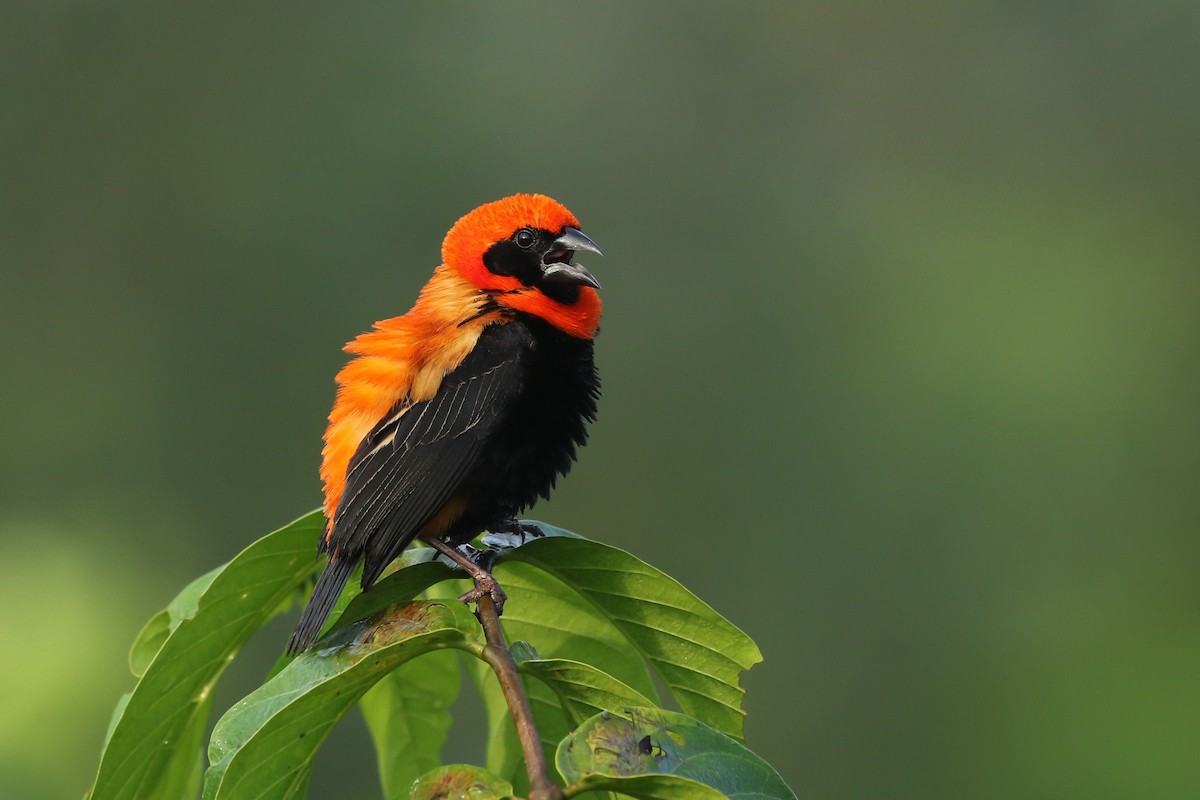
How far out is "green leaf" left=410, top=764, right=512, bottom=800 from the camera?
117cm

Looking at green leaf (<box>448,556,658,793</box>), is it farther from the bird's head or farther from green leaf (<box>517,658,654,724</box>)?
the bird's head

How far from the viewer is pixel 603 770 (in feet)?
3.75

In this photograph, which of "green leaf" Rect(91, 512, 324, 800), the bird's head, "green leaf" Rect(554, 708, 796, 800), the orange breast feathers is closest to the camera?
"green leaf" Rect(554, 708, 796, 800)

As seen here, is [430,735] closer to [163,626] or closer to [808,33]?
[163,626]

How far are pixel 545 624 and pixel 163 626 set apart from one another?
625 millimetres

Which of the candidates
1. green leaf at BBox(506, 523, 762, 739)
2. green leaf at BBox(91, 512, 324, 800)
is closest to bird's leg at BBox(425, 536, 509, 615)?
green leaf at BBox(506, 523, 762, 739)

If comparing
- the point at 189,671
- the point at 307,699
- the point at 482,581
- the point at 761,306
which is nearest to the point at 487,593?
the point at 482,581

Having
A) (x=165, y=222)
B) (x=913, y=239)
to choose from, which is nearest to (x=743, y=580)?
(x=913, y=239)

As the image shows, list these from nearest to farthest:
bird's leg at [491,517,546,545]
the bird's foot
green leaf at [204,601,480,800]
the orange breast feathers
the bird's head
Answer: green leaf at [204,601,480,800] < the bird's foot < bird's leg at [491,517,546,545] < the orange breast feathers < the bird's head

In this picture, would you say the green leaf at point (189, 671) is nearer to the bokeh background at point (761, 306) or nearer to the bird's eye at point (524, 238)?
the bird's eye at point (524, 238)

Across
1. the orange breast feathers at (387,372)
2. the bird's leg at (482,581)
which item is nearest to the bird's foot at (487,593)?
the bird's leg at (482,581)

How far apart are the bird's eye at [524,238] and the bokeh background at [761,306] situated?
299 centimetres

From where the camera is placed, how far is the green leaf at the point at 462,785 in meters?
1.17

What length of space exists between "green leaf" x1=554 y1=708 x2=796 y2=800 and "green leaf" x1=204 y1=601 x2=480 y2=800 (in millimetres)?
262
